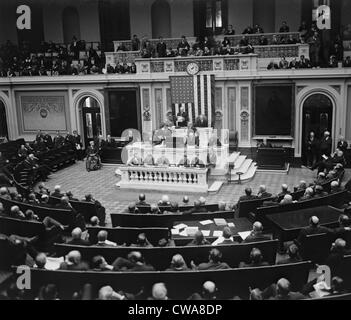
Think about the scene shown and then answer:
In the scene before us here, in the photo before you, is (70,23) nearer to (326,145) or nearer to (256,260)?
(326,145)

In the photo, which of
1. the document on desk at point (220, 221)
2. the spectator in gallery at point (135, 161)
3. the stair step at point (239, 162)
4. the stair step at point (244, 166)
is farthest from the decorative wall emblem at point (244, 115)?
the document on desk at point (220, 221)

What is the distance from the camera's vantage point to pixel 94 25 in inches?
1068

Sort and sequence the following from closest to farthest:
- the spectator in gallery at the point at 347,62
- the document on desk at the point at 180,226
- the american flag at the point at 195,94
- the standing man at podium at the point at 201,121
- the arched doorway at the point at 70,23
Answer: the document on desk at the point at 180,226
the spectator in gallery at the point at 347,62
the standing man at podium at the point at 201,121
the american flag at the point at 195,94
the arched doorway at the point at 70,23

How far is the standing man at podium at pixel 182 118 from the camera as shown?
20.9 m

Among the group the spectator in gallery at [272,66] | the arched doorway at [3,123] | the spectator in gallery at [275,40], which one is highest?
the spectator in gallery at [275,40]

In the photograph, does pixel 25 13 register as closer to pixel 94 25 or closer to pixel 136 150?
pixel 136 150

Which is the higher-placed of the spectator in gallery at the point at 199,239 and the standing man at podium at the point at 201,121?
the standing man at podium at the point at 201,121

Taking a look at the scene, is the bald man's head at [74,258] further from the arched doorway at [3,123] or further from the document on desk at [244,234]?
the arched doorway at [3,123]

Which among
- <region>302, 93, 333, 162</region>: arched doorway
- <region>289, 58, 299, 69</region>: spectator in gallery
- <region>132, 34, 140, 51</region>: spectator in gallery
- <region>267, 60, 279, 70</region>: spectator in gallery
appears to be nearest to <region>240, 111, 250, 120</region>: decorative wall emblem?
<region>267, 60, 279, 70</region>: spectator in gallery

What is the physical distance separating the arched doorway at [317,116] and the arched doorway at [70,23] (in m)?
14.4

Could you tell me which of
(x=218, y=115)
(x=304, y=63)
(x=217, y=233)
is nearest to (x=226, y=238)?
(x=217, y=233)

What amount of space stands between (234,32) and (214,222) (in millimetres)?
15653

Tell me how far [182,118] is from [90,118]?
21.0 feet

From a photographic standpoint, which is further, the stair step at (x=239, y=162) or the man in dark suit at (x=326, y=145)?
the man in dark suit at (x=326, y=145)
